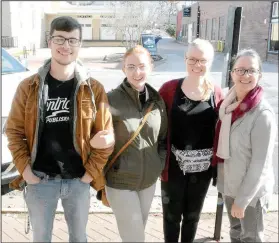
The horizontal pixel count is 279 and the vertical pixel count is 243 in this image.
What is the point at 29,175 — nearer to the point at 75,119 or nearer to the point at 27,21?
the point at 75,119

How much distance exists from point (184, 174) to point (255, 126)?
0.63 metres

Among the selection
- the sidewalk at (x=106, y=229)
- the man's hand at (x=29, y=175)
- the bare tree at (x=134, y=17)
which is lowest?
the sidewalk at (x=106, y=229)

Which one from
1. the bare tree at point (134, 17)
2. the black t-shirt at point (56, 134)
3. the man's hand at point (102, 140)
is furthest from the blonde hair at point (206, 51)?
the black t-shirt at point (56, 134)

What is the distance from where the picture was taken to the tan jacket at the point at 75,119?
211cm

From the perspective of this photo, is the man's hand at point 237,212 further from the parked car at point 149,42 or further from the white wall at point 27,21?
the white wall at point 27,21

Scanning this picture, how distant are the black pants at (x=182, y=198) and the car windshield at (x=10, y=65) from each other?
103 inches

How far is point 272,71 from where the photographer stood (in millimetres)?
16234

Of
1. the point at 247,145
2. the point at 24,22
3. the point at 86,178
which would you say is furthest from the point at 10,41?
the point at 247,145

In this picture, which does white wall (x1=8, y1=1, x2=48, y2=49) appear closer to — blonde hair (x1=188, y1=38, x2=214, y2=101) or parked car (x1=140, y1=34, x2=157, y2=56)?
parked car (x1=140, y1=34, x2=157, y2=56)

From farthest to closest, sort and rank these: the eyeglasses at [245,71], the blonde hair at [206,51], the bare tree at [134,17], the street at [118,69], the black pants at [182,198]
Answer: the street at [118,69]
the bare tree at [134,17]
the black pants at [182,198]
the blonde hair at [206,51]
the eyeglasses at [245,71]

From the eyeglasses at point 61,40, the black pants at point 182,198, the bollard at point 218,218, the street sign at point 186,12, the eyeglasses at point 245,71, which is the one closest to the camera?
the eyeglasses at point 61,40

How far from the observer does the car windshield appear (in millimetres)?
4297

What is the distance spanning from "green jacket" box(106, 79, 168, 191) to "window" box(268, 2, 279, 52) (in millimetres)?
17913

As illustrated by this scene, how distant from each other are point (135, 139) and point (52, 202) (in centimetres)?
68
